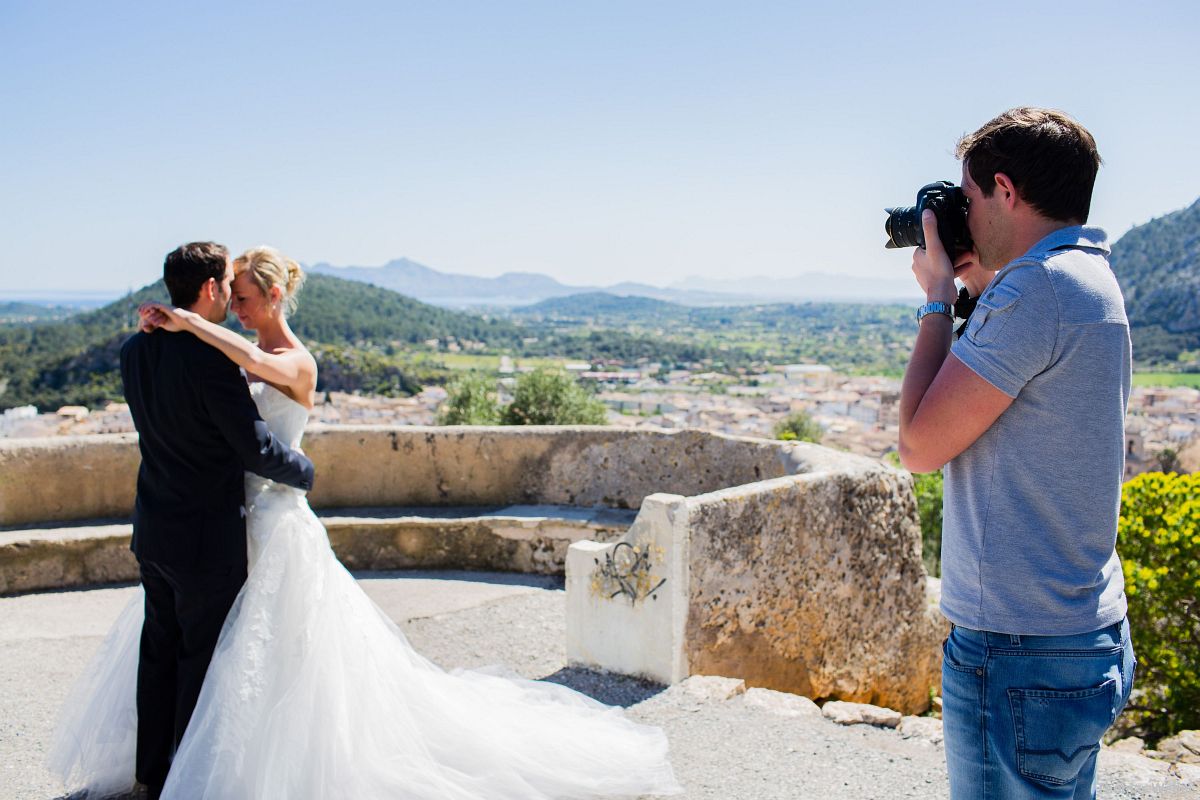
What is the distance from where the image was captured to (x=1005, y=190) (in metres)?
1.83

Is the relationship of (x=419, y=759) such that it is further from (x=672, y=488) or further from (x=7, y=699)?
(x=672, y=488)

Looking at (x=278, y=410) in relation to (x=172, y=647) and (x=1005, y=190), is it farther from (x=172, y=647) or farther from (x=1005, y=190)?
→ (x=1005, y=190)

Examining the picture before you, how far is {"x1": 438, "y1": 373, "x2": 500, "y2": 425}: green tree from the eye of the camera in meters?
14.3

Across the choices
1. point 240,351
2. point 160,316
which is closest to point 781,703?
point 240,351

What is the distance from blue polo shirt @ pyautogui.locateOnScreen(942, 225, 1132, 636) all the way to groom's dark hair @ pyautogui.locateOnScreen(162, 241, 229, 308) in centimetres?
255

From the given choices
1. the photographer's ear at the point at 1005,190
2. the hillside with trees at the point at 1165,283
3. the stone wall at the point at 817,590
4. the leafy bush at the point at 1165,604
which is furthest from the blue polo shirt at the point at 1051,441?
the hillside with trees at the point at 1165,283

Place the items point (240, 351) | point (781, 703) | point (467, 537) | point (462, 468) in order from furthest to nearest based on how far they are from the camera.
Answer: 1. point (462, 468)
2. point (467, 537)
3. point (781, 703)
4. point (240, 351)

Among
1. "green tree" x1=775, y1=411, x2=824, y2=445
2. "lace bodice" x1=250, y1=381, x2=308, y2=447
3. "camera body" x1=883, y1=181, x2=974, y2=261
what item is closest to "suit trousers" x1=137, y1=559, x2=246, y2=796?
"lace bodice" x1=250, y1=381, x2=308, y2=447

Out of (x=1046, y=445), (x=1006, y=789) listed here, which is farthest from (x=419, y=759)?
(x=1046, y=445)

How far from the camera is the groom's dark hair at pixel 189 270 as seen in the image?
3.14 m

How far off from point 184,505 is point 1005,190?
2.76 meters

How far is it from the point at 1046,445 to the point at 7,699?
4.86 meters

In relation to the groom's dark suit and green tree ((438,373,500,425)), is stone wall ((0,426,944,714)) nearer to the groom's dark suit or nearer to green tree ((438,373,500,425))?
the groom's dark suit

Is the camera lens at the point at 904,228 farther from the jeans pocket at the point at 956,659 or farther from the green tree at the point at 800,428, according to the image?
the green tree at the point at 800,428
